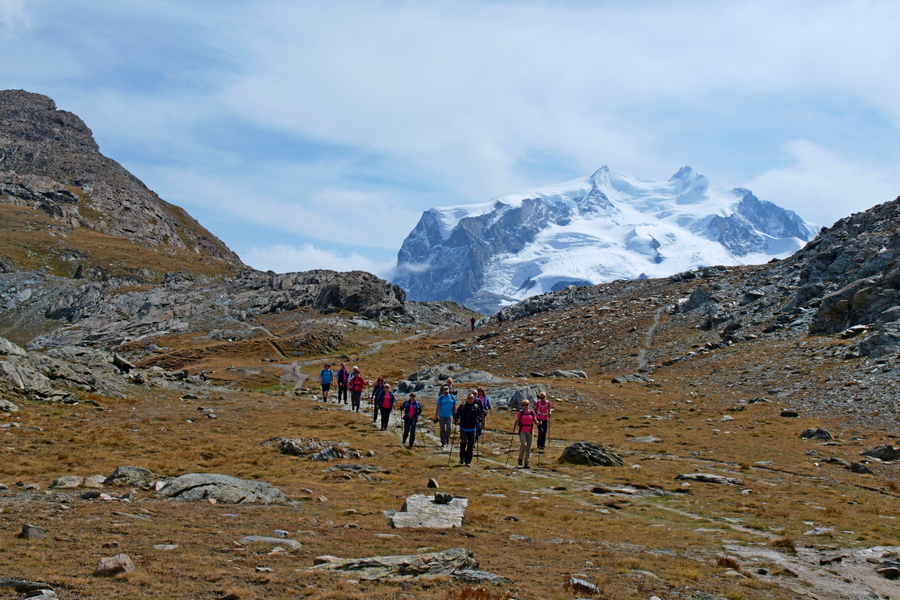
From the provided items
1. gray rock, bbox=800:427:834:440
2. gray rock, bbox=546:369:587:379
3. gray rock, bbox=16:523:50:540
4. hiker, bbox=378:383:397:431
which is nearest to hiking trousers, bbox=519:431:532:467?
hiker, bbox=378:383:397:431

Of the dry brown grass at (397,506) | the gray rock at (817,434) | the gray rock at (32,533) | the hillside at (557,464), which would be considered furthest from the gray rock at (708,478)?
the gray rock at (32,533)

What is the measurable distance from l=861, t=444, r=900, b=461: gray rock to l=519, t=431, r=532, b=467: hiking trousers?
14.6 metres

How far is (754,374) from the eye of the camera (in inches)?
1890

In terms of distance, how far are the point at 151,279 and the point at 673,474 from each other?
613 ft

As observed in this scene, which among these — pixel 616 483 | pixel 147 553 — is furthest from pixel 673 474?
pixel 147 553

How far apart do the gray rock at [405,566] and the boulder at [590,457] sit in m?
15.4

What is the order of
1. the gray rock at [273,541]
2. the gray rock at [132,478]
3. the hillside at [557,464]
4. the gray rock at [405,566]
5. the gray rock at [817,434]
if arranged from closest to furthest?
the gray rock at [405,566]
the hillside at [557,464]
the gray rock at [273,541]
the gray rock at [132,478]
the gray rock at [817,434]

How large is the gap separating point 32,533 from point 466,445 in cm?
1680

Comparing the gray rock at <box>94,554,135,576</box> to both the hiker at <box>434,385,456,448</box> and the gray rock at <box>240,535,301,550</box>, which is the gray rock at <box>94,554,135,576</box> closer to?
the gray rock at <box>240,535,301,550</box>

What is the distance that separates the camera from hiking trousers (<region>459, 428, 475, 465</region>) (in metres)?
24.3

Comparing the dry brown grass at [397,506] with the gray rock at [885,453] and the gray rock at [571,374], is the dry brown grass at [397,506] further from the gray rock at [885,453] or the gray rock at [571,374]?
the gray rock at [571,374]

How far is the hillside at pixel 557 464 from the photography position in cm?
1043

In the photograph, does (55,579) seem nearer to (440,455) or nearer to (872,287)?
(440,455)

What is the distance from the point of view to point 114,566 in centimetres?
863
